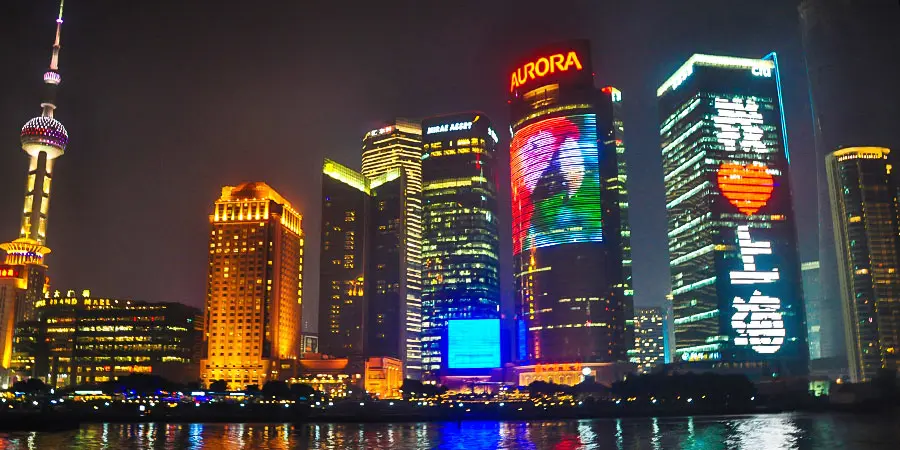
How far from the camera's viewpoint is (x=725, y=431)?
426 ft

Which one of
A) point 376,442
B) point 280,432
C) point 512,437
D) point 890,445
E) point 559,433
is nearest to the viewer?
point 890,445

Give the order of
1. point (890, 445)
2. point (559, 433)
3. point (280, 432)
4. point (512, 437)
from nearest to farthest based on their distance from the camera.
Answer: point (890, 445) < point (512, 437) < point (559, 433) < point (280, 432)

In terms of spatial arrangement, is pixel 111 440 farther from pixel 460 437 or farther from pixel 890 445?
pixel 890 445

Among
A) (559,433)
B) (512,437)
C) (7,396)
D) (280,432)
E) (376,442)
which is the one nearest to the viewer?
(376,442)

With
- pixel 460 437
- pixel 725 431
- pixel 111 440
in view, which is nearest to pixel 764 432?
pixel 725 431

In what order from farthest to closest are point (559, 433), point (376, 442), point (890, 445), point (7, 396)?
1. point (7, 396)
2. point (559, 433)
3. point (376, 442)
4. point (890, 445)

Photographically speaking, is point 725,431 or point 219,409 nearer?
point 725,431

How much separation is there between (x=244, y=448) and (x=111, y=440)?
2722 centimetres

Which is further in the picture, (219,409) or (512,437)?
(219,409)

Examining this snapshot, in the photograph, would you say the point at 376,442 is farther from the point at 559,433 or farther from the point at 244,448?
the point at 559,433

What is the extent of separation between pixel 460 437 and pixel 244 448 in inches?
1459

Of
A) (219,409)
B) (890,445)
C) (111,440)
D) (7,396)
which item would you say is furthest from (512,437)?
(7,396)

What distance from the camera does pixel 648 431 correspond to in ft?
443

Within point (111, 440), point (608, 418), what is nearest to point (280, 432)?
point (111, 440)
